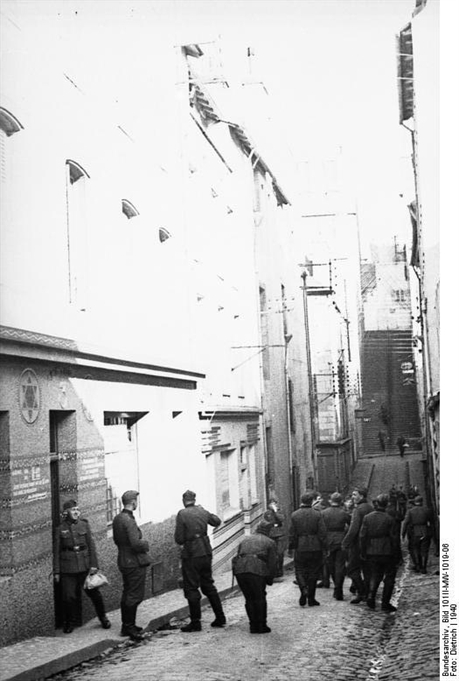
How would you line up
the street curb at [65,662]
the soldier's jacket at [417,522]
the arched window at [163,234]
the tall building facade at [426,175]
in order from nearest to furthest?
1. the street curb at [65,662]
2. the tall building facade at [426,175]
3. the soldier's jacket at [417,522]
4. the arched window at [163,234]

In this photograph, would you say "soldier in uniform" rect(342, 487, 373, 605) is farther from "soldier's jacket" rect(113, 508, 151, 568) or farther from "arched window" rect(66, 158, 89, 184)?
"arched window" rect(66, 158, 89, 184)

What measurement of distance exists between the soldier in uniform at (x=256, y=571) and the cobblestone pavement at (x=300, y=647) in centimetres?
8

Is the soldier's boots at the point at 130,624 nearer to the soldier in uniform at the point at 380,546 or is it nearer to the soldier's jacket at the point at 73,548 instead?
the soldier's jacket at the point at 73,548

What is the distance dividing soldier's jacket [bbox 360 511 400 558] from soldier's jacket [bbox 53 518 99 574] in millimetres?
1802

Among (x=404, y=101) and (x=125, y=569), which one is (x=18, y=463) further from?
(x=404, y=101)

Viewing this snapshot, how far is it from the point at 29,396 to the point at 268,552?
1.80m

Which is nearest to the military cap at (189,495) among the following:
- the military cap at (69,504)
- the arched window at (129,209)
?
the military cap at (69,504)

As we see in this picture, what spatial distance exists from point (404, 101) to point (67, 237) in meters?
2.06

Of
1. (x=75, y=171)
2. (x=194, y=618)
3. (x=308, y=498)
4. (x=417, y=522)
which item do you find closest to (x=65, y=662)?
(x=194, y=618)

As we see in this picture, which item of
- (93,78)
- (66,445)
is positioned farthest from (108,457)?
(93,78)

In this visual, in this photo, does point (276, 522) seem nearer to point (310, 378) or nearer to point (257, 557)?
point (257, 557)

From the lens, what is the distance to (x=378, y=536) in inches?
226

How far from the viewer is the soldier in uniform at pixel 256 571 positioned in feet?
16.7

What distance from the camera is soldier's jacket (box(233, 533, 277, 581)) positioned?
523 cm
